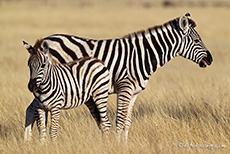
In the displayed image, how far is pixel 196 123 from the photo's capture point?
686 centimetres

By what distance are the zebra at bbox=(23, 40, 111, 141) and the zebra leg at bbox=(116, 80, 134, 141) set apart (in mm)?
248

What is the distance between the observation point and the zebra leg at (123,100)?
251 inches

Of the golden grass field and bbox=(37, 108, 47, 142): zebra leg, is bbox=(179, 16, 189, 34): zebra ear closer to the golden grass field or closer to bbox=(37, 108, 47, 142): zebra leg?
the golden grass field

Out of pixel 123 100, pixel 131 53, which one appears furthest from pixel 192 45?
pixel 123 100

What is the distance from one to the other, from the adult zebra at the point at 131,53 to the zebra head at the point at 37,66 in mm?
1311

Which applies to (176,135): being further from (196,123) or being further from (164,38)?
(164,38)

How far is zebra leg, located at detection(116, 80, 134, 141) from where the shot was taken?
20.9 feet

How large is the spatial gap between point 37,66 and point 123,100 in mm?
1868

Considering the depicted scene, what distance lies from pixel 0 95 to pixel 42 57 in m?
4.75

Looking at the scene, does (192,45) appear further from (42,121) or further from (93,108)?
(42,121)

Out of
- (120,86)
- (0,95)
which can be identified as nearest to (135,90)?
(120,86)

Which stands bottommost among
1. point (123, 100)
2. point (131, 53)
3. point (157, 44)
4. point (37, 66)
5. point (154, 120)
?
point (154, 120)

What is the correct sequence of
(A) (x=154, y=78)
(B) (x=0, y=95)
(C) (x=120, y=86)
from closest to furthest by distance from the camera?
(C) (x=120, y=86)
(B) (x=0, y=95)
(A) (x=154, y=78)

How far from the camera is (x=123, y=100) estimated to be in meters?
6.38
